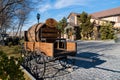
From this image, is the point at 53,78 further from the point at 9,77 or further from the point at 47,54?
the point at 9,77

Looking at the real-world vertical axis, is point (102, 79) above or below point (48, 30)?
below

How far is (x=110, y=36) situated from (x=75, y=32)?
750 cm

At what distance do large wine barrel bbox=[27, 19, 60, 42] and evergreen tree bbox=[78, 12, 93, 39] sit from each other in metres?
28.7

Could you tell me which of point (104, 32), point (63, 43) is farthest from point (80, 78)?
point (104, 32)

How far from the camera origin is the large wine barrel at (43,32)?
7805mm

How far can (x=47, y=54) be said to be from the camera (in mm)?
6883

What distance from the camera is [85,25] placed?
121 feet

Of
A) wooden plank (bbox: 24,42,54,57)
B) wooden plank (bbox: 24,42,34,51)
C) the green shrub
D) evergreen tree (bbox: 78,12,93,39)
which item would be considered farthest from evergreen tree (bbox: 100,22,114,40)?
the green shrub

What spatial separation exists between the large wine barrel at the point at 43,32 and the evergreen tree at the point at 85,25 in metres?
28.7

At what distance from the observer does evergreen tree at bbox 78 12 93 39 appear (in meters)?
36.4

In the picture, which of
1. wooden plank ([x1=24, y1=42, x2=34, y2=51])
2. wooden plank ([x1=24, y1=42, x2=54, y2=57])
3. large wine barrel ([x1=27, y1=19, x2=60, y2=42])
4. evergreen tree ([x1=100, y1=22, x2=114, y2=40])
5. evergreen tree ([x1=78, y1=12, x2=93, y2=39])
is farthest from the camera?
evergreen tree ([x1=78, y1=12, x2=93, y2=39])

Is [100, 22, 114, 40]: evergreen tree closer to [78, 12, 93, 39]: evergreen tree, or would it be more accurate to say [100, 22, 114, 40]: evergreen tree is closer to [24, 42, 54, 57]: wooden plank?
[78, 12, 93, 39]: evergreen tree

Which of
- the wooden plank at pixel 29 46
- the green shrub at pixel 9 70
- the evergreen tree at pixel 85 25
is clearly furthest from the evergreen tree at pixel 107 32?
the green shrub at pixel 9 70

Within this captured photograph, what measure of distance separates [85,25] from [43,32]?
29654 mm
